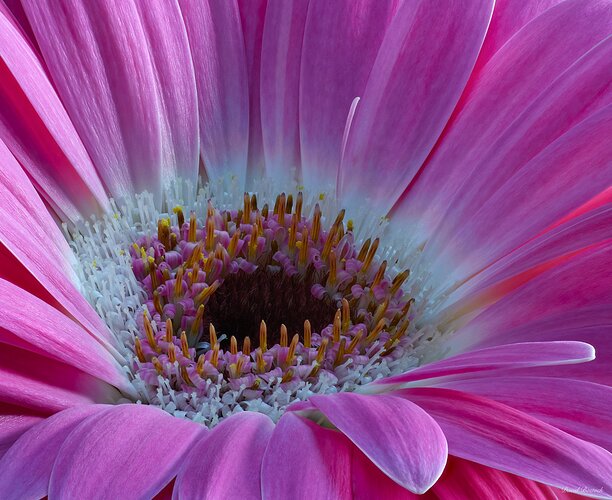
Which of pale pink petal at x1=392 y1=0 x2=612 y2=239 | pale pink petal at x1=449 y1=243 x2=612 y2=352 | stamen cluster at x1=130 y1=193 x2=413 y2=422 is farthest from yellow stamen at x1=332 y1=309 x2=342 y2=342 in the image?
pale pink petal at x1=392 y1=0 x2=612 y2=239

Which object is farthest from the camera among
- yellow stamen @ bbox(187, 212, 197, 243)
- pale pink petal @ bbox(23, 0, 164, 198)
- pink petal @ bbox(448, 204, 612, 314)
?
yellow stamen @ bbox(187, 212, 197, 243)

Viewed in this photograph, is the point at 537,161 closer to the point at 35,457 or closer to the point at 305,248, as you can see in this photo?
the point at 305,248

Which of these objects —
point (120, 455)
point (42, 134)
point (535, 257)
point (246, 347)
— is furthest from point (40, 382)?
point (535, 257)

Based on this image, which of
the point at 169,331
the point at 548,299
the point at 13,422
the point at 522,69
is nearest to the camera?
the point at 13,422

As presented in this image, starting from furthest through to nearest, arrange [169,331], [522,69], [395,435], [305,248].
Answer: [305,248] → [522,69] → [169,331] → [395,435]

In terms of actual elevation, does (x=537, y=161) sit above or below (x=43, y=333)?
above

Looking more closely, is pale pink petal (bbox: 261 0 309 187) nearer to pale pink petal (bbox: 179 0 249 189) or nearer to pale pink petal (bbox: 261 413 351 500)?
pale pink petal (bbox: 179 0 249 189)

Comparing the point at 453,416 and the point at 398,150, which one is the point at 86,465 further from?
the point at 398,150
